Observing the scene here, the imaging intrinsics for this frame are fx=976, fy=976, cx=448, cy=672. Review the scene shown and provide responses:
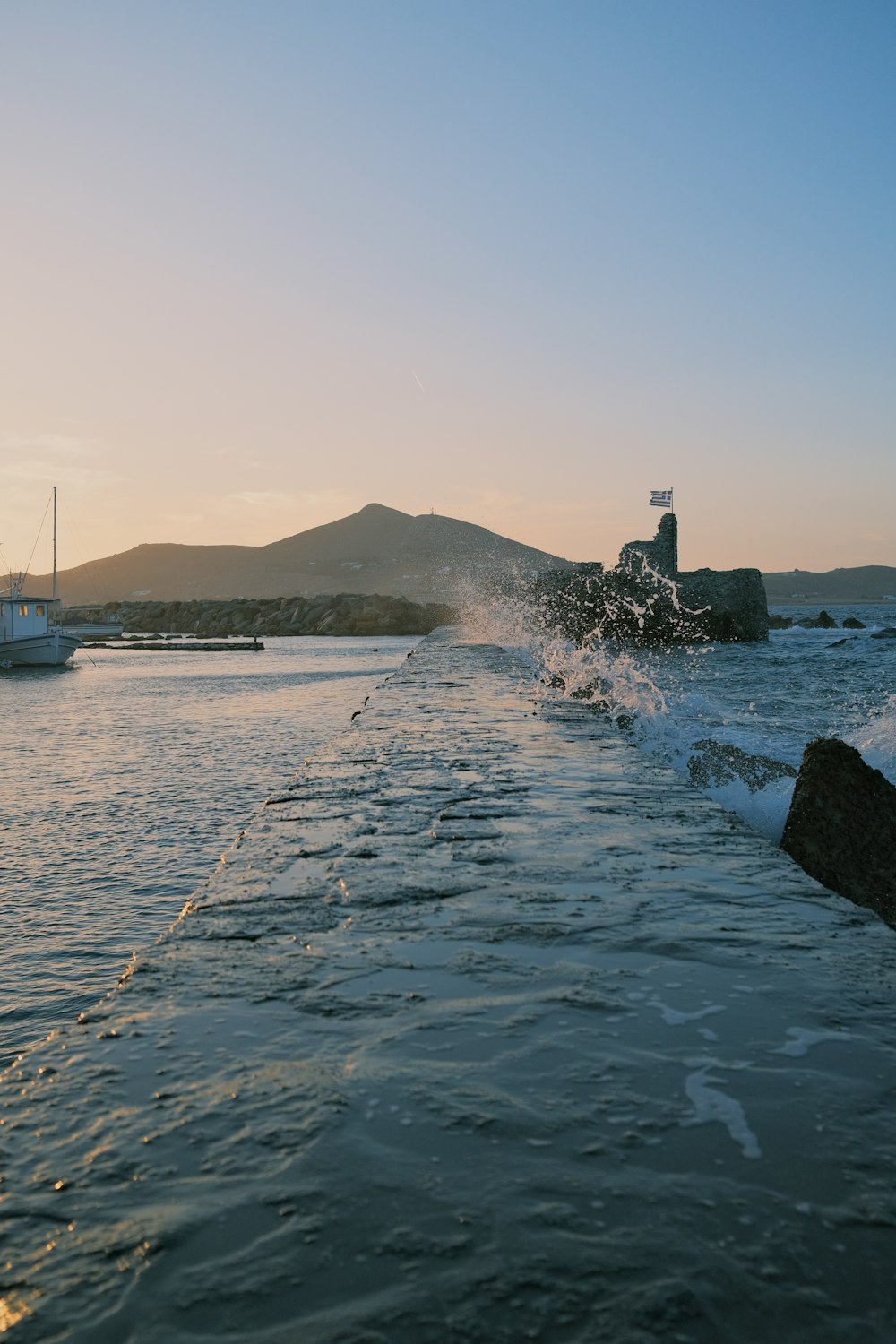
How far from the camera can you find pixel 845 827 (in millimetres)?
4527

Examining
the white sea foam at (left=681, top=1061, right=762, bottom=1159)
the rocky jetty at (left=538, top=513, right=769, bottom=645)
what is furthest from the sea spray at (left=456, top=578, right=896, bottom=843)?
the rocky jetty at (left=538, top=513, right=769, bottom=645)

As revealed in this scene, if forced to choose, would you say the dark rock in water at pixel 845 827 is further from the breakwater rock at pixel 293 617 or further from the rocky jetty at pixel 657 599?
the breakwater rock at pixel 293 617

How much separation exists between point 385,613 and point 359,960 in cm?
6284

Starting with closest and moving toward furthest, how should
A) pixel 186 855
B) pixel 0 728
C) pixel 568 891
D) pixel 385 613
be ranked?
pixel 568 891 → pixel 186 855 → pixel 0 728 → pixel 385 613

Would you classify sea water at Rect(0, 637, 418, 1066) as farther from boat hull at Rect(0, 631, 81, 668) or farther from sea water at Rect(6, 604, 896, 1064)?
boat hull at Rect(0, 631, 81, 668)

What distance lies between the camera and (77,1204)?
1.48 metres

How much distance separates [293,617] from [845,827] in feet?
214

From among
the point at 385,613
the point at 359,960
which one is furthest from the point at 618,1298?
the point at 385,613

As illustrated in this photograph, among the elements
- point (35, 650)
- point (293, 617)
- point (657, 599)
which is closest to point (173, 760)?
point (35, 650)

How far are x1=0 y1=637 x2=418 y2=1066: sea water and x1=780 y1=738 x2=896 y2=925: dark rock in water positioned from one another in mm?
3001

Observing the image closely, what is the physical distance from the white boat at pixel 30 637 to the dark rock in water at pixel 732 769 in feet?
91.2

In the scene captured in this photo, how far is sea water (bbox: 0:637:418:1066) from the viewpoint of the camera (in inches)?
161

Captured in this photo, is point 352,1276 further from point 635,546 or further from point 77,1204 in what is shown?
point 635,546

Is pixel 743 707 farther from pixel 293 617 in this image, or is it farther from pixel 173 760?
pixel 293 617
